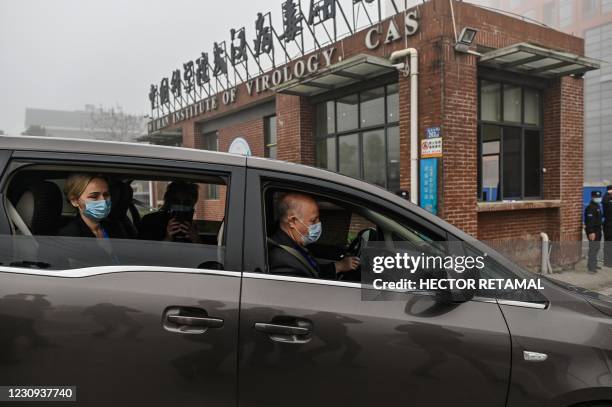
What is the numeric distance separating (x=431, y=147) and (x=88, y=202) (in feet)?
19.7

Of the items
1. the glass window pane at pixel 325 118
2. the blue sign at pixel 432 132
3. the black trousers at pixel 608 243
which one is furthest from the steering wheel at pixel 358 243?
the black trousers at pixel 608 243

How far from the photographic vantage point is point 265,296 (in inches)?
64.9

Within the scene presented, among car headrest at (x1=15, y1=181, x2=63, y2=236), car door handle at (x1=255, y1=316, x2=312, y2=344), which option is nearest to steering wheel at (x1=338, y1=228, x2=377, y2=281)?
car door handle at (x1=255, y1=316, x2=312, y2=344)

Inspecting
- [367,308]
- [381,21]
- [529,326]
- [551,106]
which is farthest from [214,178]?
[551,106]

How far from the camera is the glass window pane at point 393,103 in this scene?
7906 mm

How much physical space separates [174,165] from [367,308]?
1016 mm

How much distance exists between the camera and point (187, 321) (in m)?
1.58

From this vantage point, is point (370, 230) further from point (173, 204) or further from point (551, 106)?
point (551, 106)

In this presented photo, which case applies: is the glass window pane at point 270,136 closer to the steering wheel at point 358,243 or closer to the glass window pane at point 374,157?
the glass window pane at point 374,157

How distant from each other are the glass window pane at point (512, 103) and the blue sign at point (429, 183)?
230cm

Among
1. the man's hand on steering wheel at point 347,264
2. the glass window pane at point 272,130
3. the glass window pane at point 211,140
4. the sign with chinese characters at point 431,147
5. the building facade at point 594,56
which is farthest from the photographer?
the building facade at point 594,56

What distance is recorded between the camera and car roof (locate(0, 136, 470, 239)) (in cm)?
174

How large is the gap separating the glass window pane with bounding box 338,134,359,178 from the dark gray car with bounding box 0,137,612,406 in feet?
23.2

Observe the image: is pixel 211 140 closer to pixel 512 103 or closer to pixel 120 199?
pixel 512 103
